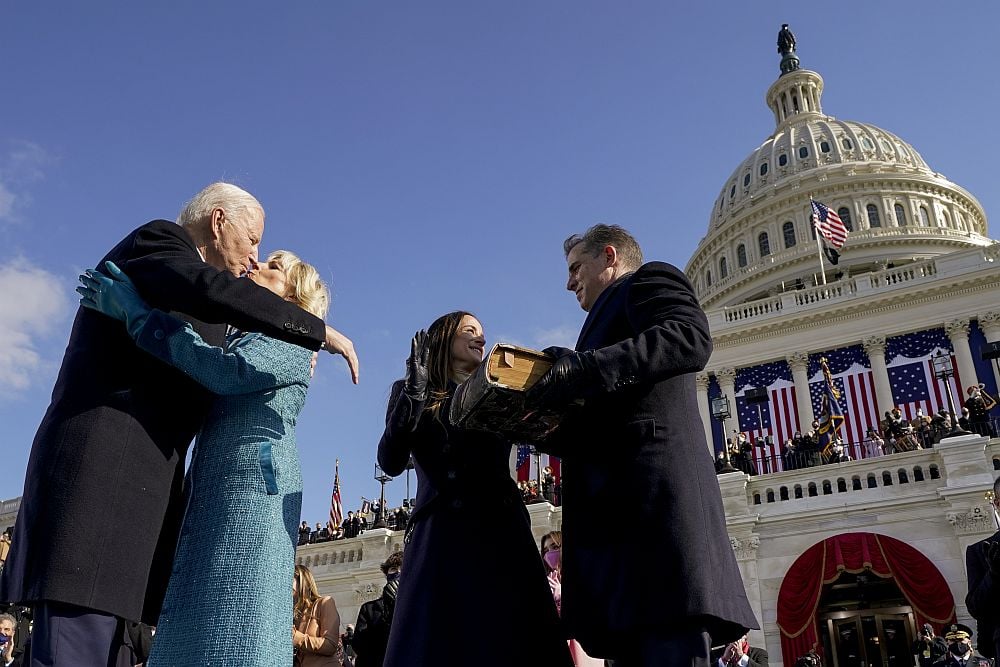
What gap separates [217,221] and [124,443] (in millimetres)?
984

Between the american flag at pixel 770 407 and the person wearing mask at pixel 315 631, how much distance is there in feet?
91.8

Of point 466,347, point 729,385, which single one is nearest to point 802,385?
point 729,385

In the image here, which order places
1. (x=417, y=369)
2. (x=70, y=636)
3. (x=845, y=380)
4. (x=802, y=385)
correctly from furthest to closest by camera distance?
(x=802, y=385)
(x=845, y=380)
(x=417, y=369)
(x=70, y=636)

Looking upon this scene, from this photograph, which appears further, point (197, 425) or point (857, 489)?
point (857, 489)

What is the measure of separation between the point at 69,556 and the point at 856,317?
36510mm

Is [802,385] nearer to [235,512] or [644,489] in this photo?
[644,489]

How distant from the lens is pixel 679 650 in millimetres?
3031

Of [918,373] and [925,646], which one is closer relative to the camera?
[925,646]

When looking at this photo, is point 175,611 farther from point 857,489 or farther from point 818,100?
point 818,100

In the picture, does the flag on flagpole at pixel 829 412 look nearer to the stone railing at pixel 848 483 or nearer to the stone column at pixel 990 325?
the stone column at pixel 990 325

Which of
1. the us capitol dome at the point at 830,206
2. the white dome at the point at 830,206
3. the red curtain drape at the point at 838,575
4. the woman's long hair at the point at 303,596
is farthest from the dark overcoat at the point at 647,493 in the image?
the white dome at the point at 830,206

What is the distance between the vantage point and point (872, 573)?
1978 centimetres

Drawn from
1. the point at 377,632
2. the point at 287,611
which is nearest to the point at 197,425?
the point at 287,611

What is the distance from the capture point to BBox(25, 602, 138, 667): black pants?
8.14ft
